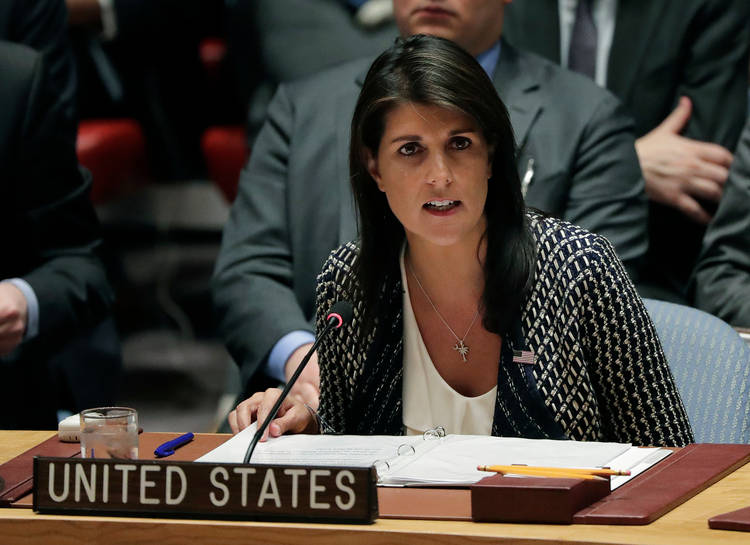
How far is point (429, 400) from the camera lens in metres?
2.05

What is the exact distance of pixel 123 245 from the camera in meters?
5.36

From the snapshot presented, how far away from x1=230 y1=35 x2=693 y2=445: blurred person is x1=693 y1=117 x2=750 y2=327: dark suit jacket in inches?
33.3

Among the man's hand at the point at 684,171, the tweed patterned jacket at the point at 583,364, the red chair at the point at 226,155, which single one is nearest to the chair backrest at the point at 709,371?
the tweed patterned jacket at the point at 583,364

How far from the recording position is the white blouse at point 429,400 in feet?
6.59

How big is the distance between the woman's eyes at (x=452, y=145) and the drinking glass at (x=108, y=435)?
2.06ft

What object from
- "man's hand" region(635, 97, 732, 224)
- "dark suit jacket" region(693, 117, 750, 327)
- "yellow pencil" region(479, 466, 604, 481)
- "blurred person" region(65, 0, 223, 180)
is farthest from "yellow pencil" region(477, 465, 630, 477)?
"blurred person" region(65, 0, 223, 180)

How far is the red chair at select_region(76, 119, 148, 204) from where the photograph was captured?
4094 millimetres

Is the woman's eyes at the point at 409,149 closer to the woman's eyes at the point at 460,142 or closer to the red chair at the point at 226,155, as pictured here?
the woman's eyes at the point at 460,142

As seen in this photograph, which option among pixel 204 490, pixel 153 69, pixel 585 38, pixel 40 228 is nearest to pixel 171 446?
pixel 204 490

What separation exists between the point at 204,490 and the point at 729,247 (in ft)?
5.70

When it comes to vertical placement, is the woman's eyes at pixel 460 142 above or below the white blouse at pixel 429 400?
above

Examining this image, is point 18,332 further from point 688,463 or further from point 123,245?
point 123,245

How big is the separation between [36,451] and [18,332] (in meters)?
0.83

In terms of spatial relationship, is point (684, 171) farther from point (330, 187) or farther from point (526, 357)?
point (526, 357)
